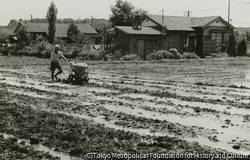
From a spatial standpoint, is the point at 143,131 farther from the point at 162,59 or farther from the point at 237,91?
the point at 162,59

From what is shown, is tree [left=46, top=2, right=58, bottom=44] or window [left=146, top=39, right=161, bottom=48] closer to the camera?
window [left=146, top=39, right=161, bottom=48]

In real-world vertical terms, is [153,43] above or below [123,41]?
below

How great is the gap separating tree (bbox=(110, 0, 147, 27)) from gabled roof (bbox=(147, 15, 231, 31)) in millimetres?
7623

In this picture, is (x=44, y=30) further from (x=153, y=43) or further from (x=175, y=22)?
(x=153, y=43)

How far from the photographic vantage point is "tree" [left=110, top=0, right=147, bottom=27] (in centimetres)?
4853

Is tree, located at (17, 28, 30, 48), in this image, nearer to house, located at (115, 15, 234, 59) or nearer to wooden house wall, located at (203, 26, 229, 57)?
house, located at (115, 15, 234, 59)

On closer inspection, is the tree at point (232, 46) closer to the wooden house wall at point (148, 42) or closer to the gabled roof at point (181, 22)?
the gabled roof at point (181, 22)

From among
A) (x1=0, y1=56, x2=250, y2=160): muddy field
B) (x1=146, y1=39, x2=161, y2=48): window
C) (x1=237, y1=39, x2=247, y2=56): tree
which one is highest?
(x1=146, y1=39, x2=161, y2=48): window

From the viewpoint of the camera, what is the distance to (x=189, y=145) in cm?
659

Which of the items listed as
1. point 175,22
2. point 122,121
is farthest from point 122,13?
point 122,121

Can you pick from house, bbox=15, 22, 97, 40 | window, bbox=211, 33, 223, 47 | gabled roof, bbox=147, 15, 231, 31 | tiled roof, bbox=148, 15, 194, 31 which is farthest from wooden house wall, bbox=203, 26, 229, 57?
house, bbox=15, 22, 97, 40

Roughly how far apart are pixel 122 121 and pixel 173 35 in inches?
1262

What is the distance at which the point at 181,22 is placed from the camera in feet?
139

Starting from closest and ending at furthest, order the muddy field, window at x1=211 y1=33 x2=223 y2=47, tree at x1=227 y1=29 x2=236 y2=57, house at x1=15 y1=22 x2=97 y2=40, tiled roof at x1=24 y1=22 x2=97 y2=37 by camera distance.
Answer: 1. the muddy field
2. tree at x1=227 y1=29 x2=236 y2=57
3. window at x1=211 y1=33 x2=223 y2=47
4. house at x1=15 y1=22 x2=97 y2=40
5. tiled roof at x1=24 y1=22 x2=97 y2=37
